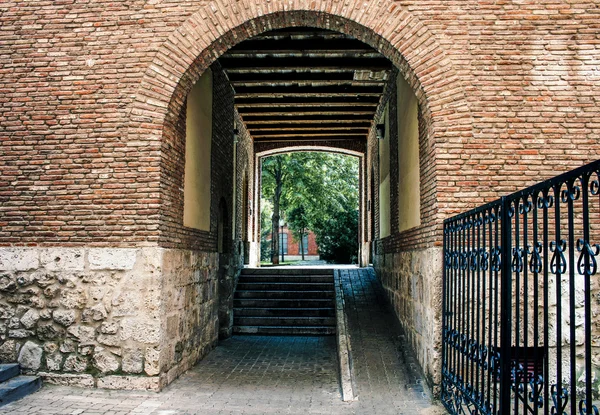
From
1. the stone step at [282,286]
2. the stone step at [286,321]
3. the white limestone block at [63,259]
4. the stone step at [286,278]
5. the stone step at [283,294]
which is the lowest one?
the stone step at [286,321]

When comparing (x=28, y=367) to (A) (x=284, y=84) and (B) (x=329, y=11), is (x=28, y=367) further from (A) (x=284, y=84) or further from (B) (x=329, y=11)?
(A) (x=284, y=84)

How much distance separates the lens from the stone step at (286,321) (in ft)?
34.2

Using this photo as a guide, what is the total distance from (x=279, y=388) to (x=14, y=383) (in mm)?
2979

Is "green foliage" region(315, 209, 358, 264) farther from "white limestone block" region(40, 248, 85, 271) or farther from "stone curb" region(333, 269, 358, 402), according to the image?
"white limestone block" region(40, 248, 85, 271)

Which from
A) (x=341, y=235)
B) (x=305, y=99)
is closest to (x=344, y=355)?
(x=305, y=99)

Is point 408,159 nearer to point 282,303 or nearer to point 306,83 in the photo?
point 306,83

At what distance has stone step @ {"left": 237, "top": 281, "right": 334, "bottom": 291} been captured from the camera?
11.6 meters

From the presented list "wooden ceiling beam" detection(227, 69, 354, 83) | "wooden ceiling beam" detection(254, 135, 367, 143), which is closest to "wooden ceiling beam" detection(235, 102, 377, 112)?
"wooden ceiling beam" detection(227, 69, 354, 83)

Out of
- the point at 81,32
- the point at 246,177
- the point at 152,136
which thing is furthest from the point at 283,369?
the point at 246,177

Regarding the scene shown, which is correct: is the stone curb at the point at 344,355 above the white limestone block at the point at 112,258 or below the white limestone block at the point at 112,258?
below

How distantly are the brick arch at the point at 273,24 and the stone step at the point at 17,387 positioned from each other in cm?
301

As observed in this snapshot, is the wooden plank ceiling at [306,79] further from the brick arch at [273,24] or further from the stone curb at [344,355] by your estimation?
the stone curb at [344,355]

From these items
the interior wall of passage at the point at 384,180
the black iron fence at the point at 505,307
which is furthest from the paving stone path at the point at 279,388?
the interior wall of passage at the point at 384,180

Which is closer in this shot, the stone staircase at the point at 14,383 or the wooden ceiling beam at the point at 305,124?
the stone staircase at the point at 14,383
